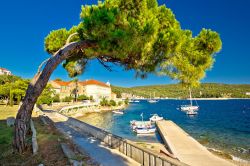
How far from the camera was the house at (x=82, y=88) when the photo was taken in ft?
324

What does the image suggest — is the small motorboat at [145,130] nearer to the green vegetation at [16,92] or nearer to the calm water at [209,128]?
the calm water at [209,128]

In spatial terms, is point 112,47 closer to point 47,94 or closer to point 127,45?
point 127,45

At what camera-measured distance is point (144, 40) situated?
7.96m

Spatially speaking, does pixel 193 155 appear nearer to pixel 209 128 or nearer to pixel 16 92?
pixel 209 128

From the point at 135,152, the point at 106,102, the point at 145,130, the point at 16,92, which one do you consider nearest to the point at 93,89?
the point at 106,102

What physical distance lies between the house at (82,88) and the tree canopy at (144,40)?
8767 centimetres

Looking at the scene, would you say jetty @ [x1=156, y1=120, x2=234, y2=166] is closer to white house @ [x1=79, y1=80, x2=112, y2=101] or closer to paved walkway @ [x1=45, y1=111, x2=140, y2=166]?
paved walkway @ [x1=45, y1=111, x2=140, y2=166]

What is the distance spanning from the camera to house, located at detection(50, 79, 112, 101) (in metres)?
98.8

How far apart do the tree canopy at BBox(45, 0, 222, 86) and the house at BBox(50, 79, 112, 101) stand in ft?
288

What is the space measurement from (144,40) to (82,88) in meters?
106

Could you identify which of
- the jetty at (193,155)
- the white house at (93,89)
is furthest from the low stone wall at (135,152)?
the white house at (93,89)

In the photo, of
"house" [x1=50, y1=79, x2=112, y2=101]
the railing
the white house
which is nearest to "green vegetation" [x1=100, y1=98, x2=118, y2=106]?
"house" [x1=50, y1=79, x2=112, y2=101]

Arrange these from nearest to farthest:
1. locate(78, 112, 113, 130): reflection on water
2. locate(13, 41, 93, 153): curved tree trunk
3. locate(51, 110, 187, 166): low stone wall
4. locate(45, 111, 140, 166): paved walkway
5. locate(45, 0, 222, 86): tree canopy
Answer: locate(51, 110, 187, 166): low stone wall < locate(45, 0, 222, 86): tree canopy < locate(13, 41, 93, 153): curved tree trunk < locate(45, 111, 140, 166): paved walkway < locate(78, 112, 113, 130): reflection on water

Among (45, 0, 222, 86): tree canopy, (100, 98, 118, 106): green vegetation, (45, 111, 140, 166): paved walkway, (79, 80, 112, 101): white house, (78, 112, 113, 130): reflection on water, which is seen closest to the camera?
(45, 0, 222, 86): tree canopy
